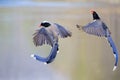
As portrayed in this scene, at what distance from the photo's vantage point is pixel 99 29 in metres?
1.49

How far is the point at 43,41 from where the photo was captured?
4.66 feet

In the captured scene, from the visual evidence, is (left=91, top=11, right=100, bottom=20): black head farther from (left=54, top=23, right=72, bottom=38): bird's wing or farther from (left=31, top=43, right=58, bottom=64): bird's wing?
(left=31, top=43, right=58, bottom=64): bird's wing

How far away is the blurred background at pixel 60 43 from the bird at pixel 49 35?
0.08ft

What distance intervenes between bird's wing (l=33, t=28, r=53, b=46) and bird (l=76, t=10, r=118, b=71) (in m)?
0.23

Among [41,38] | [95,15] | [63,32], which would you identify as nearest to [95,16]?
[95,15]

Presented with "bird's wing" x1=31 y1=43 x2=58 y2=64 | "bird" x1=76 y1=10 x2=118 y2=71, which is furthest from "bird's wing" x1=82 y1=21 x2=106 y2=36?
"bird's wing" x1=31 y1=43 x2=58 y2=64

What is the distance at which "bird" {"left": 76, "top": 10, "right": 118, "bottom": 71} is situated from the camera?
1465mm

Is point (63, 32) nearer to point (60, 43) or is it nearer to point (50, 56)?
point (60, 43)

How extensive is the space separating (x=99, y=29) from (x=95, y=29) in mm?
28

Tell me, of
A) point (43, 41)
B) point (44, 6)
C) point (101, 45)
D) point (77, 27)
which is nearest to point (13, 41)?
point (43, 41)

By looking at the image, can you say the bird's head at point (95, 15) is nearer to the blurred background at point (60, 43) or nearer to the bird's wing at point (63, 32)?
the blurred background at point (60, 43)

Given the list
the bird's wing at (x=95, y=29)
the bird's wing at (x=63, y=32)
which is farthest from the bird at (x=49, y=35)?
the bird's wing at (x=95, y=29)

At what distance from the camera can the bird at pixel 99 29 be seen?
1465mm

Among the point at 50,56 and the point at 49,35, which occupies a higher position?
the point at 49,35
